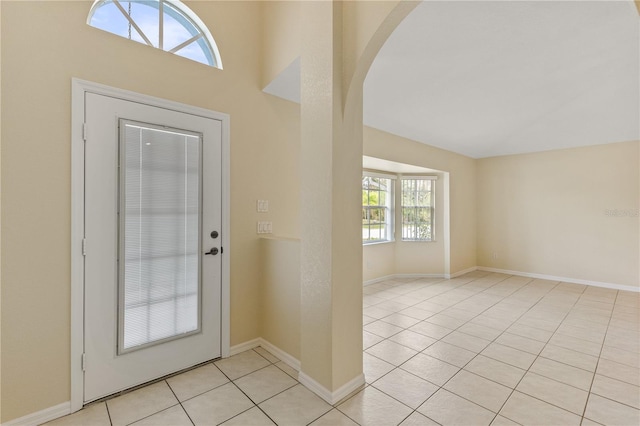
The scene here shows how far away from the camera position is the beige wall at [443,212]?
193 inches

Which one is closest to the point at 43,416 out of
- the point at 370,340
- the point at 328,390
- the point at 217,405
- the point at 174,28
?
the point at 217,405

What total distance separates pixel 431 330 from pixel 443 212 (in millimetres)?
3148

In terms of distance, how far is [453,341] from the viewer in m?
2.89

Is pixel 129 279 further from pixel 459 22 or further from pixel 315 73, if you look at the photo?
pixel 459 22

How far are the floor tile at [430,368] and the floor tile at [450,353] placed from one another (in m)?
0.08

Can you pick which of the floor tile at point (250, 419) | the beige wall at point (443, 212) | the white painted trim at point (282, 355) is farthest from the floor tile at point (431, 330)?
the floor tile at point (250, 419)

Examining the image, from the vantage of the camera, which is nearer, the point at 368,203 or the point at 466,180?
the point at 368,203

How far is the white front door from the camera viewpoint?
198cm

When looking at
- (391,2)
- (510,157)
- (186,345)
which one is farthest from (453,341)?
(510,157)

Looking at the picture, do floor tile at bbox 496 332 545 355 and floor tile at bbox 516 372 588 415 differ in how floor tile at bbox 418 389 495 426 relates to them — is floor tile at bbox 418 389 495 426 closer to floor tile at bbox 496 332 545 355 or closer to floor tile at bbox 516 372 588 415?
floor tile at bbox 516 372 588 415

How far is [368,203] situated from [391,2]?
12.7 feet

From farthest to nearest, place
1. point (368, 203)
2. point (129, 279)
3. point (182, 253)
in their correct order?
point (368, 203)
point (182, 253)
point (129, 279)

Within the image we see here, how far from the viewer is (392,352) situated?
8.76ft

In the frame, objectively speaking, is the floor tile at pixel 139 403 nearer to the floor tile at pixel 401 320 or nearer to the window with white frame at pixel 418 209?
the floor tile at pixel 401 320
